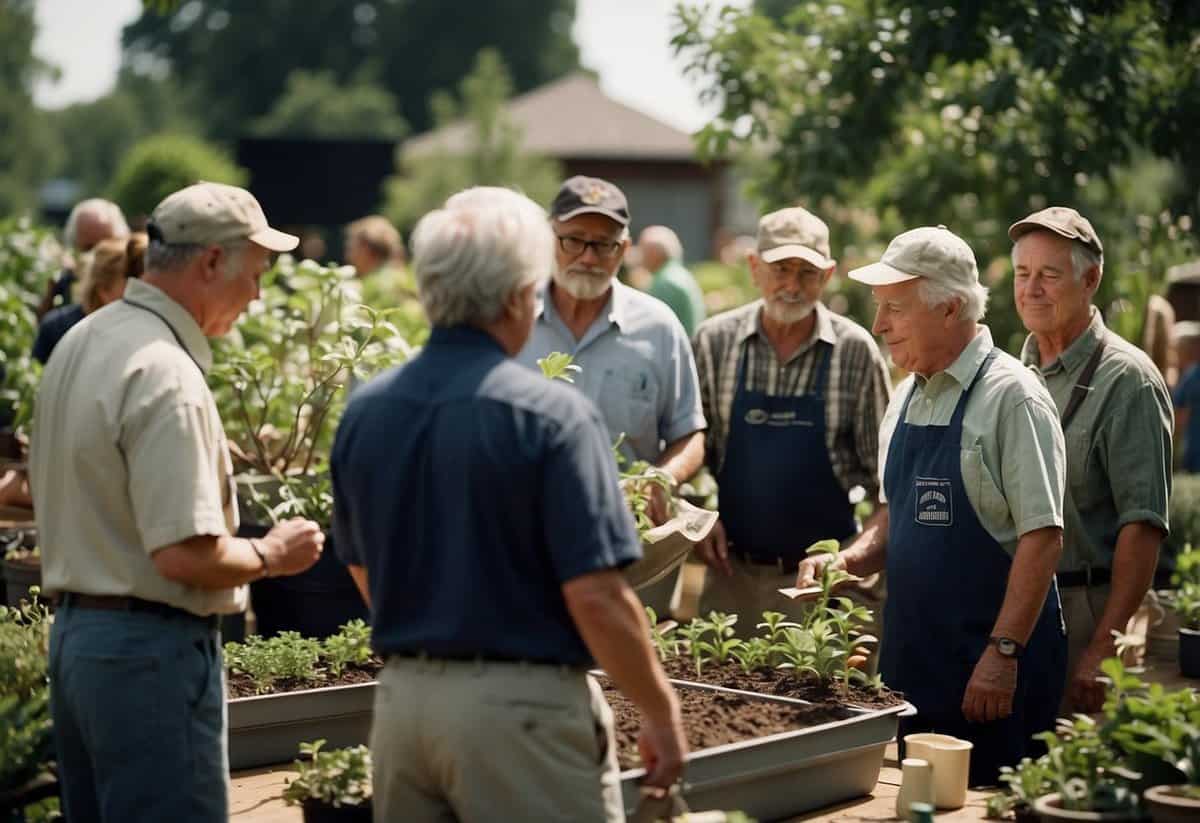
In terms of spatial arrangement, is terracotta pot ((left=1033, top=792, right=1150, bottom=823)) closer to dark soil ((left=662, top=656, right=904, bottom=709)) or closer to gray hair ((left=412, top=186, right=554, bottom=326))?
dark soil ((left=662, top=656, right=904, bottom=709))

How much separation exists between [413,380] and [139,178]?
2380cm

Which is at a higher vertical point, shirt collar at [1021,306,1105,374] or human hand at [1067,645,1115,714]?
shirt collar at [1021,306,1105,374]

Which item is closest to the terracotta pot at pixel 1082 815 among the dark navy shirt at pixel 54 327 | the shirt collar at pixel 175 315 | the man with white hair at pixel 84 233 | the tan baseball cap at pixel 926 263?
the tan baseball cap at pixel 926 263

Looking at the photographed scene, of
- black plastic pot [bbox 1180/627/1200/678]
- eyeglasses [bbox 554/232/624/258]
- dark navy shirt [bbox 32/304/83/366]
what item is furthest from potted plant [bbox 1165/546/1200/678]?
dark navy shirt [bbox 32/304/83/366]

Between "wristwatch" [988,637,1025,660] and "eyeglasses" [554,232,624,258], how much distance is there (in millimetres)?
1781

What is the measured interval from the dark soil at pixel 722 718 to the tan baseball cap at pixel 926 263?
1017 mm

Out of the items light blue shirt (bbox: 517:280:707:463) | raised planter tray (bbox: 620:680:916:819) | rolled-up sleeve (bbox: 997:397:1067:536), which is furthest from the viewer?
light blue shirt (bbox: 517:280:707:463)

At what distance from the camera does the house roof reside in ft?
148

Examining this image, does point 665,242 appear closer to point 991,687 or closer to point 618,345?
point 618,345

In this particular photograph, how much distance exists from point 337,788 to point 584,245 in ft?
6.82

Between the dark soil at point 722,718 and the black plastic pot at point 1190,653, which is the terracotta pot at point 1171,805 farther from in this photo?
the black plastic pot at point 1190,653

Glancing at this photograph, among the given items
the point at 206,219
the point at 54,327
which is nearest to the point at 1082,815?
the point at 206,219

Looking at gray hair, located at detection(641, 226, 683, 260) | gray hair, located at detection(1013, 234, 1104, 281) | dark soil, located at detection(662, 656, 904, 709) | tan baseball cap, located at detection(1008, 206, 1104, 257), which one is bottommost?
dark soil, located at detection(662, 656, 904, 709)

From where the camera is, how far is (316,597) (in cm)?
531
